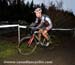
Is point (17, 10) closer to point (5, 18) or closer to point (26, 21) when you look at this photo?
point (5, 18)

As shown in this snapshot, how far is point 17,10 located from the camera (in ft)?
65.4

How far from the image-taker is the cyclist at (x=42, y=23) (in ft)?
38.7

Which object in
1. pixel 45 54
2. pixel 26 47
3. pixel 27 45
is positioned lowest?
pixel 45 54

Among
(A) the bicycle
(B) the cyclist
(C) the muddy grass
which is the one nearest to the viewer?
(B) the cyclist

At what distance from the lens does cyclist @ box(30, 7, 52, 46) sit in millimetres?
11803

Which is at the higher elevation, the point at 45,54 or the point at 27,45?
the point at 27,45

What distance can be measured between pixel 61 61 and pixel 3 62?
69.7 inches

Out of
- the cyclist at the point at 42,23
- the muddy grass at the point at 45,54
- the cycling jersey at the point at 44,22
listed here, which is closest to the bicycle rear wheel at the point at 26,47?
the muddy grass at the point at 45,54

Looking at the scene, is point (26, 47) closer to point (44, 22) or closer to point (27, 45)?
point (27, 45)

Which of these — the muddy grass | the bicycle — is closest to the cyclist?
the bicycle

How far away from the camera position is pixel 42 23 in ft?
39.3

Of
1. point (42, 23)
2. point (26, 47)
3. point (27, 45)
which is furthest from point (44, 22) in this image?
→ point (26, 47)

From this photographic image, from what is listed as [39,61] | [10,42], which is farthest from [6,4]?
[39,61]

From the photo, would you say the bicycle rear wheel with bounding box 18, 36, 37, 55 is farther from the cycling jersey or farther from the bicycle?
the cycling jersey
